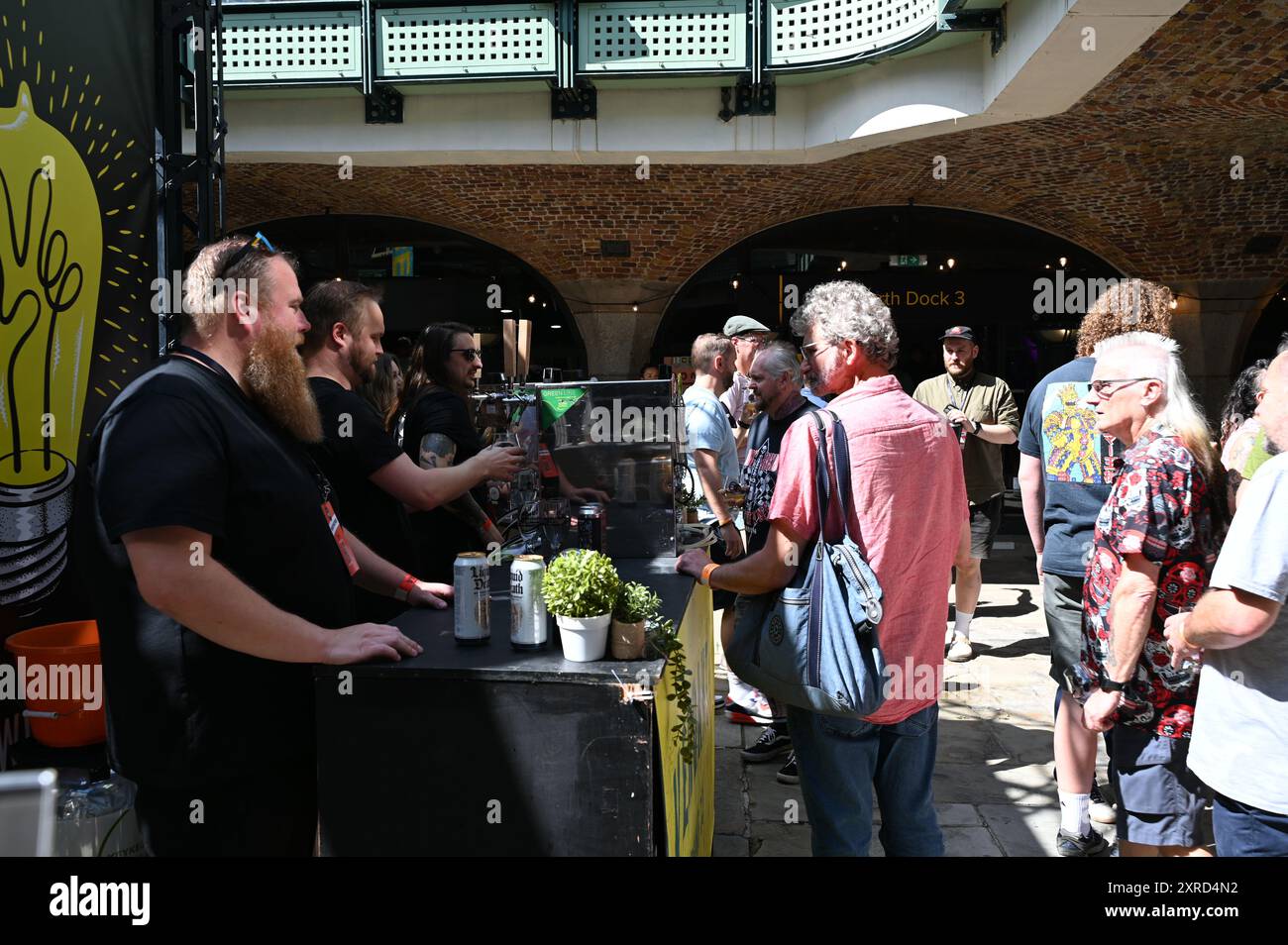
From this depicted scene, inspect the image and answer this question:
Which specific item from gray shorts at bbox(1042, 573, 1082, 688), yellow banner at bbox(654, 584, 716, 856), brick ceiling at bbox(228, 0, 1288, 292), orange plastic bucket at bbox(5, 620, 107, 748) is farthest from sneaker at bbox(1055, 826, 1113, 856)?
Answer: brick ceiling at bbox(228, 0, 1288, 292)

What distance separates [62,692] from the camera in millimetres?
2990

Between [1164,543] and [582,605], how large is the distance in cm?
155

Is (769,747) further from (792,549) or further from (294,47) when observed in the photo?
(294,47)

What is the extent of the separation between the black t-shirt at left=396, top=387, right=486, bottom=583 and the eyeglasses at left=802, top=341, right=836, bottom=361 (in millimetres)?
1421

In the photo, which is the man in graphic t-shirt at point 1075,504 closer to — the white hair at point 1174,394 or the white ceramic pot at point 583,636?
the white hair at point 1174,394

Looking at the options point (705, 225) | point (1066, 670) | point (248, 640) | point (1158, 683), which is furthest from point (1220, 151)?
point (248, 640)

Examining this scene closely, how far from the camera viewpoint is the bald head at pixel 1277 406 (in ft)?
6.68

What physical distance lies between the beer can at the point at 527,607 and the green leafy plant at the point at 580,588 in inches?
1.0

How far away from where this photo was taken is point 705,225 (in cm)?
1223

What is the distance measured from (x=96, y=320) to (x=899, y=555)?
3.26m

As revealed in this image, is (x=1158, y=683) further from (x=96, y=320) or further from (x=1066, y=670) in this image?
(x=96, y=320)

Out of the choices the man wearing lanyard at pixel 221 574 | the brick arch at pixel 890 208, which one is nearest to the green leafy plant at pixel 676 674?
the man wearing lanyard at pixel 221 574

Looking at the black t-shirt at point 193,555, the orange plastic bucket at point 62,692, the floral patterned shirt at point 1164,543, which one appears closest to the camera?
the black t-shirt at point 193,555

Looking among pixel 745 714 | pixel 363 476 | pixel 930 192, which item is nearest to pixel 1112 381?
pixel 363 476
